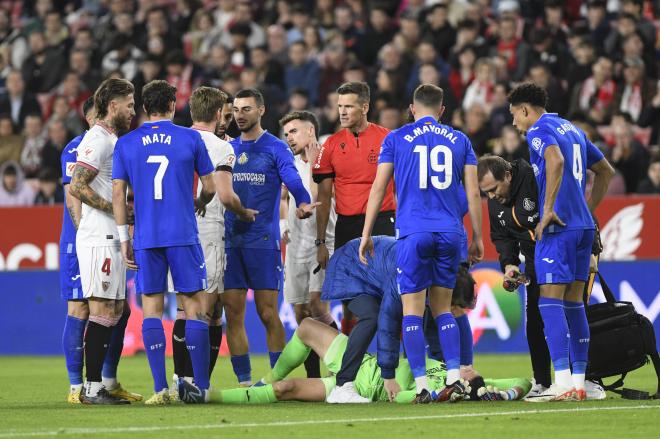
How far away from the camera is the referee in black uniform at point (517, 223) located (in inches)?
392

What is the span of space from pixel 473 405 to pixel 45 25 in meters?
17.7

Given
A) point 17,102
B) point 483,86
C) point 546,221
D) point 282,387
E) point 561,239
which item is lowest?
point 282,387

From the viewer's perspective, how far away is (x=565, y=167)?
9.62 meters

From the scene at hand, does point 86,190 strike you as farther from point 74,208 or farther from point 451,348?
point 451,348

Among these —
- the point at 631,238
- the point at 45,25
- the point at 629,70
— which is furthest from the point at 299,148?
the point at 45,25

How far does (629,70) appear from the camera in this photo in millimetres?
17984

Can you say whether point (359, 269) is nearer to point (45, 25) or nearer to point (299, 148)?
point (299, 148)

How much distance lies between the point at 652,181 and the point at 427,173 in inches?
311

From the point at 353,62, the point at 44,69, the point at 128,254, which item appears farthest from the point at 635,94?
the point at 44,69

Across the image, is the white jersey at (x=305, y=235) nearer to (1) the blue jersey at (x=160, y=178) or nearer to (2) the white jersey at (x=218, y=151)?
(2) the white jersey at (x=218, y=151)

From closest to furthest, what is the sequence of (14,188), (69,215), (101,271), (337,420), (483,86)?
1. (337,420)
2. (101,271)
3. (69,215)
4. (483,86)
5. (14,188)

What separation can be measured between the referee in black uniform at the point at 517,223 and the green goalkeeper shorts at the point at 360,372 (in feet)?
4.19

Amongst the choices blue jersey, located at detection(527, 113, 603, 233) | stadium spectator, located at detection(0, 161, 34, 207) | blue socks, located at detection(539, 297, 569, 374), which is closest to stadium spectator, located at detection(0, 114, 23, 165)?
stadium spectator, located at detection(0, 161, 34, 207)

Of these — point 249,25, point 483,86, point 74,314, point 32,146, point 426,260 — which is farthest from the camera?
point 249,25
